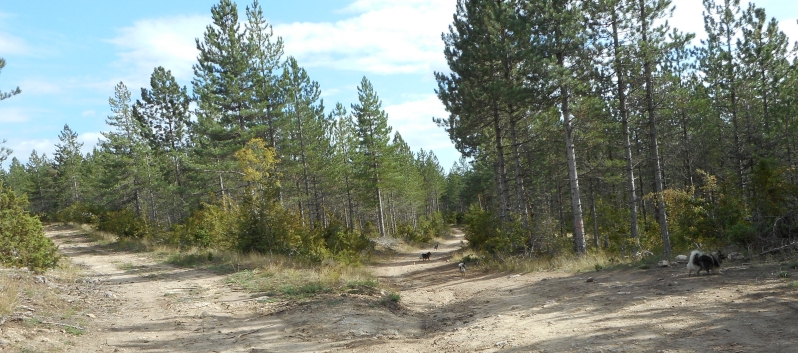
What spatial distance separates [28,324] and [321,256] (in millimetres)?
12321

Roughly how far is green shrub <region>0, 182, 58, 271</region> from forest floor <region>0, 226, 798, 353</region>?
5.34 ft

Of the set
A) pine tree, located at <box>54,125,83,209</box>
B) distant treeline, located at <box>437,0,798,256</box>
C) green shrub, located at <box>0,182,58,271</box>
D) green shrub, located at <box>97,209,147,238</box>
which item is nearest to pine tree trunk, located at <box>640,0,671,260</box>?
distant treeline, located at <box>437,0,798,256</box>

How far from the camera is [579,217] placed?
690 inches

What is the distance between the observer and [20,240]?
14.3m

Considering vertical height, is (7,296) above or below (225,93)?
below

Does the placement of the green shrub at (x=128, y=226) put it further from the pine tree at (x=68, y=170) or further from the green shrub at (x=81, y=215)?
the pine tree at (x=68, y=170)

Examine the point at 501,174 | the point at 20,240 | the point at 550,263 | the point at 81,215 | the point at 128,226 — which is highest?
the point at 81,215

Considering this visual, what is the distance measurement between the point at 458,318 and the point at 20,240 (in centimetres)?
1312

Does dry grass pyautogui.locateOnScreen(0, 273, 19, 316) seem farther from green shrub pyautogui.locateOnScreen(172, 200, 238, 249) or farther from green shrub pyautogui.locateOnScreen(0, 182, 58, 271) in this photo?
green shrub pyautogui.locateOnScreen(172, 200, 238, 249)

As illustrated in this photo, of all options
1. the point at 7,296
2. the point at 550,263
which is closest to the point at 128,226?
the point at 7,296

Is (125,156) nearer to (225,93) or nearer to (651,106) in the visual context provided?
(225,93)

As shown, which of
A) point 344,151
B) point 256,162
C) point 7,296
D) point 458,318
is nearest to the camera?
point 7,296

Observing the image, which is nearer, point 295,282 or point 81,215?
point 295,282

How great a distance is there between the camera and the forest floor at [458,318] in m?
6.71
